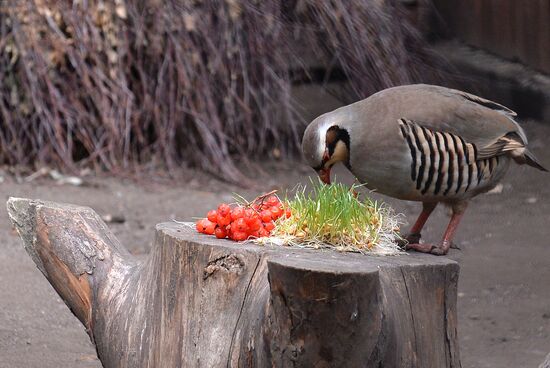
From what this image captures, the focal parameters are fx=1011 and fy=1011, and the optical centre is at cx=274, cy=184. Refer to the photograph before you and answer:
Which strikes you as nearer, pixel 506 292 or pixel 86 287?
pixel 86 287

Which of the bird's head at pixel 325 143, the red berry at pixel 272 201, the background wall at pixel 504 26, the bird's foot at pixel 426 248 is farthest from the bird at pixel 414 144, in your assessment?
the background wall at pixel 504 26

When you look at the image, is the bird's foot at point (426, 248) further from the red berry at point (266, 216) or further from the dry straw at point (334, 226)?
the red berry at point (266, 216)

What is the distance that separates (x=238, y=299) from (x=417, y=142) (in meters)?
1.22

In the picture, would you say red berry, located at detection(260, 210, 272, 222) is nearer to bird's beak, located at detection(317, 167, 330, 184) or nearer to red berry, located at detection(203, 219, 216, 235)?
red berry, located at detection(203, 219, 216, 235)

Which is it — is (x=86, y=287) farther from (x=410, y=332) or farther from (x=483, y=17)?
(x=483, y=17)

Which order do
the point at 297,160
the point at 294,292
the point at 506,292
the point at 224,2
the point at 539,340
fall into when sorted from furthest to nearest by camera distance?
the point at 297,160 → the point at 224,2 → the point at 506,292 → the point at 539,340 → the point at 294,292

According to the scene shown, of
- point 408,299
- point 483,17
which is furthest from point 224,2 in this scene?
point 408,299

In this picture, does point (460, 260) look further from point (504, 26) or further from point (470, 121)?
point (504, 26)

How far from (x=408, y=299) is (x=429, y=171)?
1047 mm

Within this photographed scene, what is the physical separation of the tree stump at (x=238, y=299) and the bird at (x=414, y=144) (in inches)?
29.6

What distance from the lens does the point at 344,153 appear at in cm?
359

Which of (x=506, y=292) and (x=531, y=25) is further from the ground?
(x=531, y=25)

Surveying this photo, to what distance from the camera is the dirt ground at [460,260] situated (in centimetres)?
416

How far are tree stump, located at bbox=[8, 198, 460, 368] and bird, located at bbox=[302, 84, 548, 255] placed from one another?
0.75m
